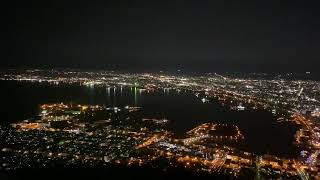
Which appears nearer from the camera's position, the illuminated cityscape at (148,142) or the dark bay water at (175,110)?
the illuminated cityscape at (148,142)

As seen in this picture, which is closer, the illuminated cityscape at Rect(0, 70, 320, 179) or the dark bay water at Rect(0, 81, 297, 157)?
the illuminated cityscape at Rect(0, 70, 320, 179)

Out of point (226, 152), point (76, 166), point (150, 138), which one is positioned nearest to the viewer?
point (76, 166)

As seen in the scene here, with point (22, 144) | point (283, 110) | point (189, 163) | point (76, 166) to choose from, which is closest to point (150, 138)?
point (189, 163)

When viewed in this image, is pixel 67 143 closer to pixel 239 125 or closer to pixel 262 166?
pixel 262 166

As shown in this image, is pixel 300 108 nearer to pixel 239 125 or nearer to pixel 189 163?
pixel 239 125

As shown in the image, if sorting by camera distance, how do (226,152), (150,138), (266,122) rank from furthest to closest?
1. (266,122)
2. (150,138)
3. (226,152)

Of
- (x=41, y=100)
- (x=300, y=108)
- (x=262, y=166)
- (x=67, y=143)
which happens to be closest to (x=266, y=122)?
(x=300, y=108)

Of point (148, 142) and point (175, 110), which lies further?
point (175, 110)

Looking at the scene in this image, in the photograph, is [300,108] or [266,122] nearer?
[266,122]
